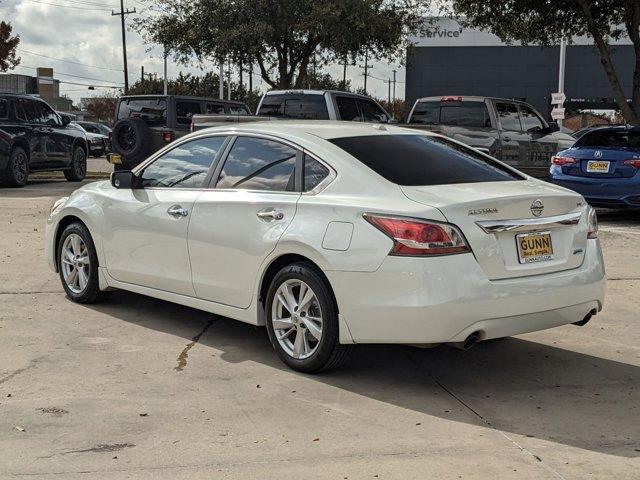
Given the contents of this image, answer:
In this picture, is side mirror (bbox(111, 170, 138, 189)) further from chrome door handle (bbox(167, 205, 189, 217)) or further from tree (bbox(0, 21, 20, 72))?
tree (bbox(0, 21, 20, 72))

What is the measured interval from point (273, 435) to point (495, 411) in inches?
50.5

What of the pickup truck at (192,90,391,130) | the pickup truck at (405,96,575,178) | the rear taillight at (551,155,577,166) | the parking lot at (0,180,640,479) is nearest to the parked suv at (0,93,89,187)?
the pickup truck at (192,90,391,130)

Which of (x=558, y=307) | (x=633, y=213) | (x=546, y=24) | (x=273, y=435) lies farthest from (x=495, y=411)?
(x=546, y=24)

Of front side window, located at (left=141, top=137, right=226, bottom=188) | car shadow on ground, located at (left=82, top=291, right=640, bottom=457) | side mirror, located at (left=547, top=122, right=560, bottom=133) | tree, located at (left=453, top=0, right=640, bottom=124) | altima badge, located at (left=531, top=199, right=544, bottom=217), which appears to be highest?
tree, located at (left=453, top=0, right=640, bottom=124)

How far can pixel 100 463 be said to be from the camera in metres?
3.87

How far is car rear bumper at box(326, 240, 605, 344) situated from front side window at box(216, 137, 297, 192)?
90 centimetres

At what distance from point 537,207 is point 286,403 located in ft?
6.13

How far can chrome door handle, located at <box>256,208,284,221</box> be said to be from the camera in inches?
209

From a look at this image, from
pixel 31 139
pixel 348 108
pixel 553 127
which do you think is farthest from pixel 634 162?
pixel 31 139

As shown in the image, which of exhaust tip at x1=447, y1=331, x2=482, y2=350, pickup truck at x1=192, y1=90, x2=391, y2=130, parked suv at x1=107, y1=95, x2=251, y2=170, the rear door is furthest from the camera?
the rear door

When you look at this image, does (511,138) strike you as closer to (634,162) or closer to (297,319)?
(634,162)

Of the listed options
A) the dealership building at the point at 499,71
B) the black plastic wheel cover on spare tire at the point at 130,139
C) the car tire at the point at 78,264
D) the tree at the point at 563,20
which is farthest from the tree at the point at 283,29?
the dealership building at the point at 499,71

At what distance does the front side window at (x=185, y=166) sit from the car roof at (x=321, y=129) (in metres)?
0.17

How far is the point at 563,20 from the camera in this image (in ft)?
70.0
